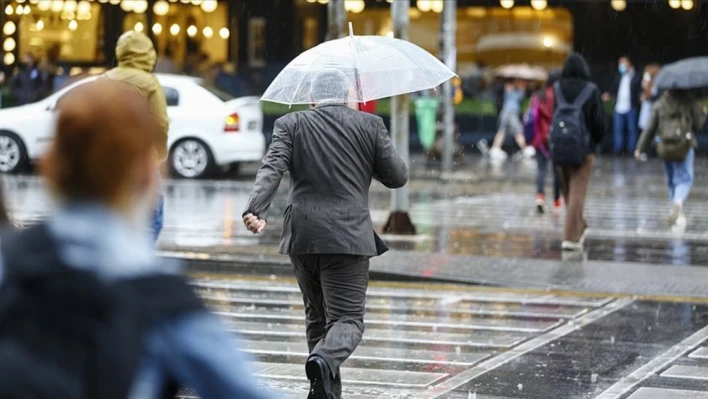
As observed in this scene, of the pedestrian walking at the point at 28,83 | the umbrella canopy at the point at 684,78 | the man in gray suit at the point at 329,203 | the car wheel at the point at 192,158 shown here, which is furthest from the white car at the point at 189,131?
the man in gray suit at the point at 329,203

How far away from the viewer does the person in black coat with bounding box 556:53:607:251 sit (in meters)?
13.7

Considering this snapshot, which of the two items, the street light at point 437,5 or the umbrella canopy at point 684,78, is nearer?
the umbrella canopy at point 684,78

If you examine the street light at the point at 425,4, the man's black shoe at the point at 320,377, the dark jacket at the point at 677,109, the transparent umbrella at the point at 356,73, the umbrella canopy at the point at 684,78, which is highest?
the street light at the point at 425,4

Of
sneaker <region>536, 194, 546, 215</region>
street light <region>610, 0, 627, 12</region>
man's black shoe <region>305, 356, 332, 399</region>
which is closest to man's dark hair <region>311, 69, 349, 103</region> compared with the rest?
man's black shoe <region>305, 356, 332, 399</region>

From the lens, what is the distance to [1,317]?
243 centimetres

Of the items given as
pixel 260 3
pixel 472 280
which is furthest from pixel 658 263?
pixel 260 3

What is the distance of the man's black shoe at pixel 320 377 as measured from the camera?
668 centimetres

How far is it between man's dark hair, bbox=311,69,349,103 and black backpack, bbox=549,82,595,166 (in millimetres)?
6485

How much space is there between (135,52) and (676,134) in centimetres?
778

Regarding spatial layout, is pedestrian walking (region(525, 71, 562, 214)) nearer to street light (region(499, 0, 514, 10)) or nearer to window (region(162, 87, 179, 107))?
window (region(162, 87, 179, 107))

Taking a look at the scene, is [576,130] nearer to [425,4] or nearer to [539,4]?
[539,4]

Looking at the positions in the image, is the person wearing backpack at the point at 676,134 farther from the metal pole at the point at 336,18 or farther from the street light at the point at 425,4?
the street light at the point at 425,4

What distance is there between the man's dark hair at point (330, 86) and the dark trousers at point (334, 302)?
2.82ft

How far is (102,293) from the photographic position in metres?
2.42
